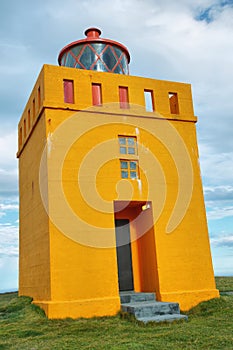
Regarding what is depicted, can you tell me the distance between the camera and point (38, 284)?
9.88 meters

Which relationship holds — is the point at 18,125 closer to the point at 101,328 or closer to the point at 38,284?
the point at 38,284

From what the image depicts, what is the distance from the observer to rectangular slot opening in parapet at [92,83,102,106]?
34.4 feet

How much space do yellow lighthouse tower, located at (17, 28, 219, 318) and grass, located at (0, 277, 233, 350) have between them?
579 mm

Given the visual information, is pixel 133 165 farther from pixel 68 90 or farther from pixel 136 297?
pixel 136 297

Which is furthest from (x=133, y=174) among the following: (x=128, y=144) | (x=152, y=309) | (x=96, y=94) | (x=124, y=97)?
(x=152, y=309)

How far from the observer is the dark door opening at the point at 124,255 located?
34.9 feet

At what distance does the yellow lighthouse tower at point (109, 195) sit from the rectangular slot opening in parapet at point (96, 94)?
0.03 m

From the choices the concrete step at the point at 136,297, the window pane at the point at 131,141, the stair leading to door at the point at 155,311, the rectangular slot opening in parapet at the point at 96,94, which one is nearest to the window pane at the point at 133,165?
the window pane at the point at 131,141

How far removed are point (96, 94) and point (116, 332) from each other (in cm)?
619

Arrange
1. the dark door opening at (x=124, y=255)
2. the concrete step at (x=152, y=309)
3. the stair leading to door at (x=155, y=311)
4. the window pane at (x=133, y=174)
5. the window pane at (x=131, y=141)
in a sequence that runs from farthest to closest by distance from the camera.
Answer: the dark door opening at (x=124, y=255)
the window pane at (x=131, y=141)
the window pane at (x=133, y=174)
the concrete step at (x=152, y=309)
the stair leading to door at (x=155, y=311)

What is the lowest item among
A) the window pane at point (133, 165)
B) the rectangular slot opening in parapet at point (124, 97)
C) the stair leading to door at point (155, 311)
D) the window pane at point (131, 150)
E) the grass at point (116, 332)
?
the grass at point (116, 332)

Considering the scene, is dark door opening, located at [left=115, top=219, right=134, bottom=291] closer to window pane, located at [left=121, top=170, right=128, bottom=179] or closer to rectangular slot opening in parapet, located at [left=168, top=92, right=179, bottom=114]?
window pane, located at [left=121, top=170, right=128, bottom=179]

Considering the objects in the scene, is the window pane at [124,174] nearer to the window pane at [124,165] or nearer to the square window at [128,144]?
the window pane at [124,165]

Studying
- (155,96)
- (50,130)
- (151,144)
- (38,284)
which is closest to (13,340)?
(38,284)
